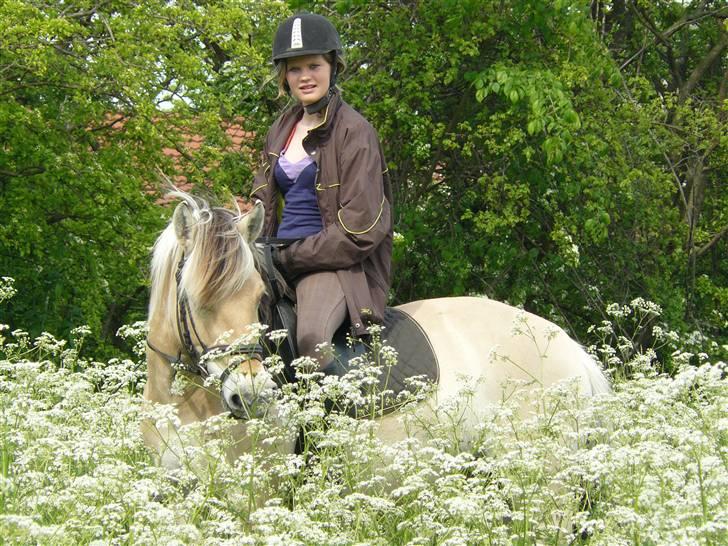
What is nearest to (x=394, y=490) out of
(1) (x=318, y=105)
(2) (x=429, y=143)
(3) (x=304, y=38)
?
(1) (x=318, y=105)

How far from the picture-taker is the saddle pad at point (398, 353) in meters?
5.51

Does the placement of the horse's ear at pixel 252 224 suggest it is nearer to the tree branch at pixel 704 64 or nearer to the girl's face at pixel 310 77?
the girl's face at pixel 310 77

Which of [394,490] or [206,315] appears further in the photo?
[206,315]

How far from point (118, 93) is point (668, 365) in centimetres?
713

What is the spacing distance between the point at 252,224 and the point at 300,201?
0.56 meters

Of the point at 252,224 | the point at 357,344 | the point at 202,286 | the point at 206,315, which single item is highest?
the point at 252,224

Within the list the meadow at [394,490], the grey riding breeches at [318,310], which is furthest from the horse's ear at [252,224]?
the meadow at [394,490]

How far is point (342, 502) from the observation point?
12.1 feet

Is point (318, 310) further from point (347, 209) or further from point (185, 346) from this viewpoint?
point (185, 346)

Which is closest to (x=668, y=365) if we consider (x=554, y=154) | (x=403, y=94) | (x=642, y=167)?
(x=642, y=167)

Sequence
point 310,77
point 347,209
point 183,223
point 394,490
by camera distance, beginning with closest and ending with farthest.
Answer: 1. point 394,490
2. point 183,223
3. point 347,209
4. point 310,77

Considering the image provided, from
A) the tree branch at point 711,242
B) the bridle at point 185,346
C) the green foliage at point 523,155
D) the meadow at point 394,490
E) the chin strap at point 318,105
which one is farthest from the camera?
the tree branch at point 711,242

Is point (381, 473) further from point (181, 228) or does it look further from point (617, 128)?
point (617, 128)

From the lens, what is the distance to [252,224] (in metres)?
5.31
